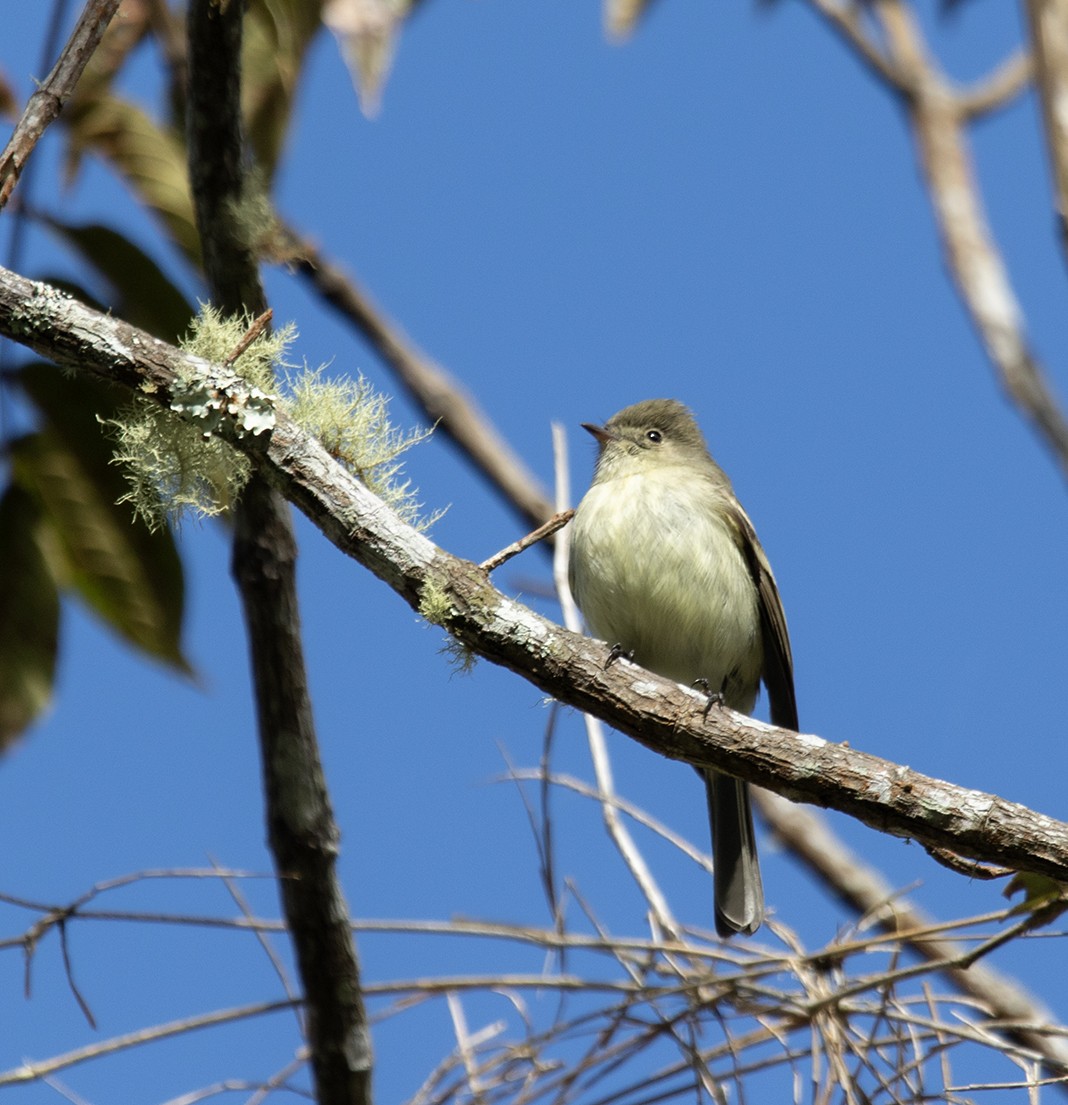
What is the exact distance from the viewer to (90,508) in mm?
3219

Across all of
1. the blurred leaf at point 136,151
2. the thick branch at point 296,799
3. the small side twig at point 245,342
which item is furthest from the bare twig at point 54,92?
the thick branch at point 296,799

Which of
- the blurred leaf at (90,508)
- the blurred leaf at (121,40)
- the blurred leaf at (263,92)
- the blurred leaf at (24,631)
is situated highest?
the blurred leaf at (121,40)

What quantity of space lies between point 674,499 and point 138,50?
7.15 ft

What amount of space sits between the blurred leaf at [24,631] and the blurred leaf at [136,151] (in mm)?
837

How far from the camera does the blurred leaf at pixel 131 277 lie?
3.20 m

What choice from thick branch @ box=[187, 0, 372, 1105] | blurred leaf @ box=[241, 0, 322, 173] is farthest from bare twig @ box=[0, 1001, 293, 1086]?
blurred leaf @ box=[241, 0, 322, 173]

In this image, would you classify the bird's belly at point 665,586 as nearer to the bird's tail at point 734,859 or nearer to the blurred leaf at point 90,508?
the bird's tail at point 734,859

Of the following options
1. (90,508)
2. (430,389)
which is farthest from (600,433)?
(90,508)

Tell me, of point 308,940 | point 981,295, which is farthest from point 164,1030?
point 981,295

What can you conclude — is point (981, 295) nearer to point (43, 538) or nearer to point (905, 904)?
point (905, 904)

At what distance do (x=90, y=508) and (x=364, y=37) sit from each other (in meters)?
1.28

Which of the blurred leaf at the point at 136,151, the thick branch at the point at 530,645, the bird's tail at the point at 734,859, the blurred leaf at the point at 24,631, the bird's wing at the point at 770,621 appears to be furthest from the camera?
the bird's wing at the point at 770,621

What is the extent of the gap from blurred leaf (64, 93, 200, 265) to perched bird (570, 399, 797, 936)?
1777mm

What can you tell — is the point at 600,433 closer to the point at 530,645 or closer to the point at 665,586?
the point at 665,586
